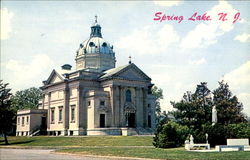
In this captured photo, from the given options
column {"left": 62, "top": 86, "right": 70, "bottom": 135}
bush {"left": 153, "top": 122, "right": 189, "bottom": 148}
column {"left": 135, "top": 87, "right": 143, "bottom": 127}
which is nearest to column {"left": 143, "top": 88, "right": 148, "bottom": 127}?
column {"left": 135, "top": 87, "right": 143, "bottom": 127}

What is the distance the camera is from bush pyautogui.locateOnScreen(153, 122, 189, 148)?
35062 mm

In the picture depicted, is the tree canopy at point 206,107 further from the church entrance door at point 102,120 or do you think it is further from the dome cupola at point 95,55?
the dome cupola at point 95,55

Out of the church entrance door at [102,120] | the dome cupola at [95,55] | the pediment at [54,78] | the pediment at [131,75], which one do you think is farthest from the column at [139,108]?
the pediment at [54,78]

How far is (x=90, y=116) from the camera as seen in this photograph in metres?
62.2

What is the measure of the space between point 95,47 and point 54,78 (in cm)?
1150

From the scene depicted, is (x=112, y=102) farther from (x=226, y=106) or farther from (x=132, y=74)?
(x=226, y=106)

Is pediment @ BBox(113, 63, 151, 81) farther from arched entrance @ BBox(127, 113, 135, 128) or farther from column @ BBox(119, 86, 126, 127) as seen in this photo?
arched entrance @ BBox(127, 113, 135, 128)

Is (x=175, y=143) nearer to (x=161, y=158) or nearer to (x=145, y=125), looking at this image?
(x=161, y=158)

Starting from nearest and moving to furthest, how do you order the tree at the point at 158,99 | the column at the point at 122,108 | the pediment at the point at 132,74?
the column at the point at 122,108
the pediment at the point at 132,74
the tree at the point at 158,99

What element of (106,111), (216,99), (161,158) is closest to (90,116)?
(106,111)

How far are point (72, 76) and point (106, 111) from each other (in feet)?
35.1

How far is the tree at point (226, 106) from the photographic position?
190ft

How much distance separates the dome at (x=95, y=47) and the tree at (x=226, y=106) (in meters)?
26.4

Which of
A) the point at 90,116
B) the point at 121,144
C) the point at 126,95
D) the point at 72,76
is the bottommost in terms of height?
the point at 121,144
